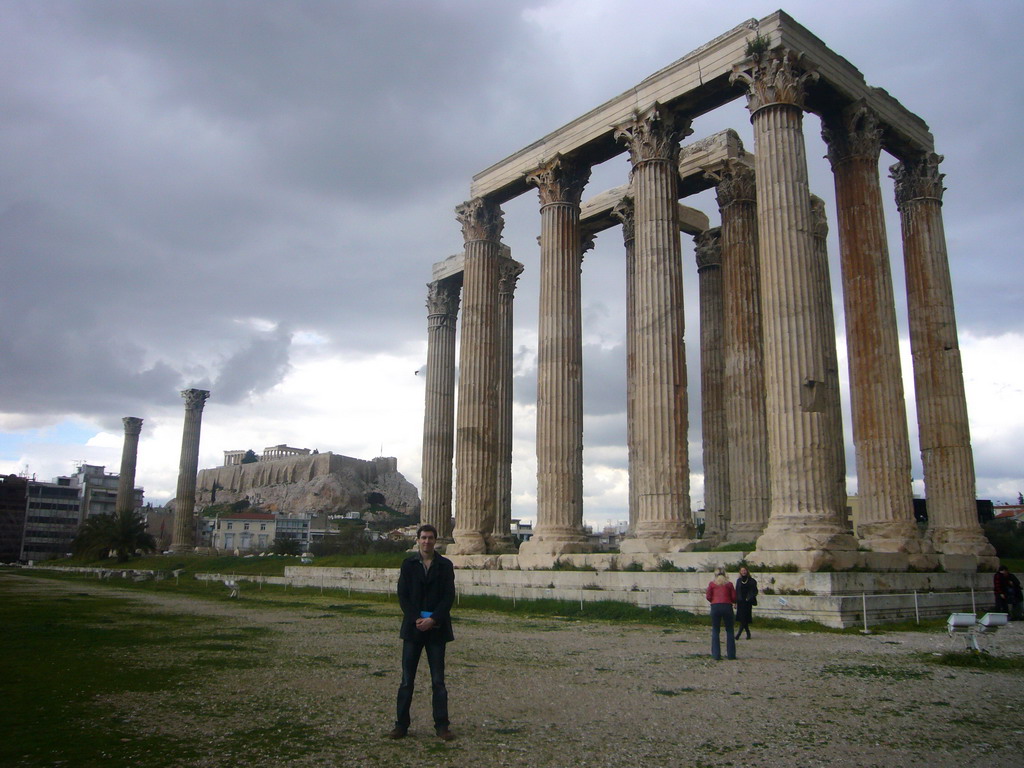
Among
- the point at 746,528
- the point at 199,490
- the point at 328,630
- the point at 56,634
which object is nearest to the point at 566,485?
the point at 746,528

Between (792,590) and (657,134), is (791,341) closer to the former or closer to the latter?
(792,590)

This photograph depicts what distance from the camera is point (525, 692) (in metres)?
9.18

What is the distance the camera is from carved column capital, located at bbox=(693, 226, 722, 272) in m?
32.8

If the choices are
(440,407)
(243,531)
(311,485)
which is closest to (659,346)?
(440,407)

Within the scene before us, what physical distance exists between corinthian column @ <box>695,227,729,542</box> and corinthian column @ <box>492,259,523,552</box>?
28.6ft

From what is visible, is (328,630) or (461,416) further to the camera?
(461,416)

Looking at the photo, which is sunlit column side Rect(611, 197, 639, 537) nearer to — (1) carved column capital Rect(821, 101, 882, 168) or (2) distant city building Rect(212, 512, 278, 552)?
(1) carved column capital Rect(821, 101, 882, 168)

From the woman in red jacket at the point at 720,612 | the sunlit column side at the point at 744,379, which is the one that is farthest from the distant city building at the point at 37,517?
the woman in red jacket at the point at 720,612

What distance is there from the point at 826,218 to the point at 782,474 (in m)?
17.0

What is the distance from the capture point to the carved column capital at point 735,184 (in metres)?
28.7

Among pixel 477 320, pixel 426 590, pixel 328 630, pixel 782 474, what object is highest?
pixel 477 320

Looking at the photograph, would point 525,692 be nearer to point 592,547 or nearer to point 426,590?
point 426,590

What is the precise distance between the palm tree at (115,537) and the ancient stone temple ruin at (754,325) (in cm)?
5870

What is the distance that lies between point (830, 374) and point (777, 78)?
9.21 meters
